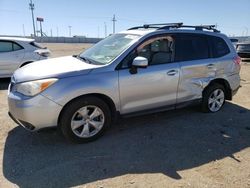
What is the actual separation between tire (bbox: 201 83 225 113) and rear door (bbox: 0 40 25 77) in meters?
6.15

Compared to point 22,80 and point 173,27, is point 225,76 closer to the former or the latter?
point 173,27

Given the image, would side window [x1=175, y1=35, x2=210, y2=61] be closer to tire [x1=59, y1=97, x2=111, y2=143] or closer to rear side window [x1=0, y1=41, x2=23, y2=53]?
tire [x1=59, y1=97, x2=111, y2=143]

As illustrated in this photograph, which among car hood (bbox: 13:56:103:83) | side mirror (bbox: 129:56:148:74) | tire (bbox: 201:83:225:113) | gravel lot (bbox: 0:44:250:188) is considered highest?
side mirror (bbox: 129:56:148:74)

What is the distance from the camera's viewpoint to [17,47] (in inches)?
352

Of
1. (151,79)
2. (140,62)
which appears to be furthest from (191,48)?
(140,62)

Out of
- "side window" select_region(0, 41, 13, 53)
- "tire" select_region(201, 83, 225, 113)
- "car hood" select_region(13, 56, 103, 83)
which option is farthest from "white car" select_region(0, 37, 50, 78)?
"tire" select_region(201, 83, 225, 113)

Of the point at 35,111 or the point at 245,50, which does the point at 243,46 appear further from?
the point at 35,111

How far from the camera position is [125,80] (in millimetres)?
4402

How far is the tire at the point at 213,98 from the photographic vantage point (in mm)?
5660

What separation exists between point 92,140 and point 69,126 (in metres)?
0.48

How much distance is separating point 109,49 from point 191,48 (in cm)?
163

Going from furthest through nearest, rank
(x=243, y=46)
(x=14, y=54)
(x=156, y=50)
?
(x=243, y=46)
(x=14, y=54)
(x=156, y=50)

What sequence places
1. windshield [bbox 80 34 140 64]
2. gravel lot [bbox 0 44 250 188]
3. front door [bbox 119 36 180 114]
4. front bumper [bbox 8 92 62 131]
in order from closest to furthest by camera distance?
gravel lot [bbox 0 44 250 188] < front bumper [bbox 8 92 62 131] < front door [bbox 119 36 180 114] < windshield [bbox 80 34 140 64]

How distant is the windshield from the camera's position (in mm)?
4586
